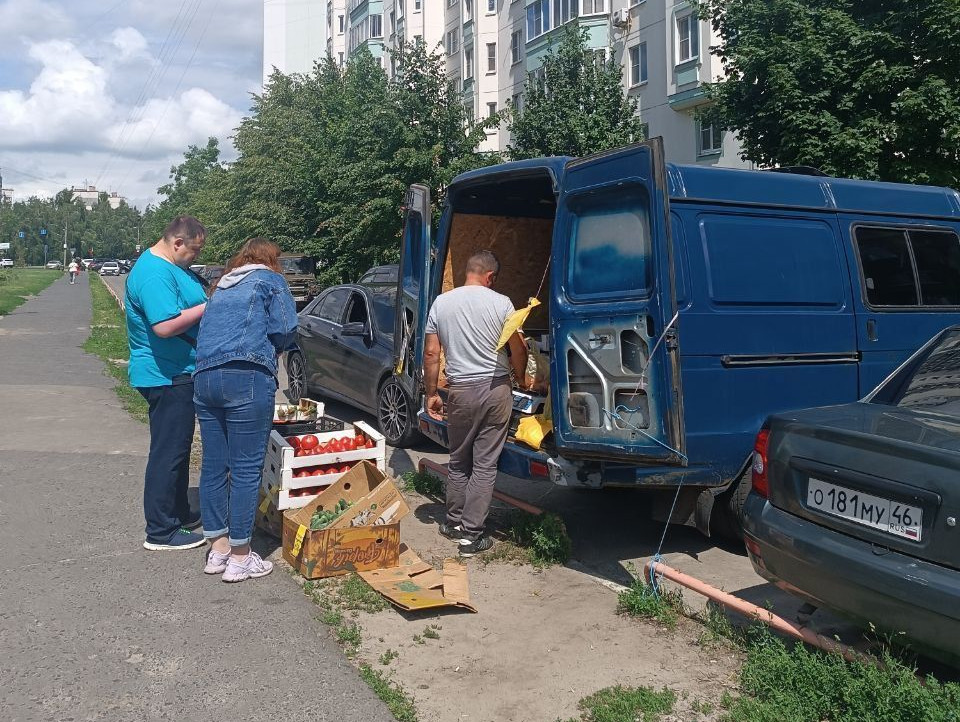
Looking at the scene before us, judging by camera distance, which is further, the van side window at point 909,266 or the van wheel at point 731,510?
the van side window at point 909,266

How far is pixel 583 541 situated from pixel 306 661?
104 inches

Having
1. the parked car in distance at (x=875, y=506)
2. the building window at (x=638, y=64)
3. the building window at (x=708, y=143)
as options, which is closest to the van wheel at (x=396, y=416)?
the parked car in distance at (x=875, y=506)

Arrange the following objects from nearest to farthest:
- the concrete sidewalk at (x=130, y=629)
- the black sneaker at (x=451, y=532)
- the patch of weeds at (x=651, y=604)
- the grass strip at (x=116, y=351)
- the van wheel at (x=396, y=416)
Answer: the concrete sidewalk at (x=130, y=629) → the patch of weeds at (x=651, y=604) → the black sneaker at (x=451, y=532) → the van wheel at (x=396, y=416) → the grass strip at (x=116, y=351)

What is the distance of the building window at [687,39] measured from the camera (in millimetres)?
28781

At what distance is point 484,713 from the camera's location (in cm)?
374

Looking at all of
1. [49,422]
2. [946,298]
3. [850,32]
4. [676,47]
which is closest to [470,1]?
[676,47]

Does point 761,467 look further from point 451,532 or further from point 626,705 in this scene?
point 451,532

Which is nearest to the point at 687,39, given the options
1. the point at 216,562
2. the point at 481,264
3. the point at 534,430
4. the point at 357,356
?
the point at 357,356

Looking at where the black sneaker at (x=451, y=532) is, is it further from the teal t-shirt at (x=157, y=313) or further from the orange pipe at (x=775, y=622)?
the teal t-shirt at (x=157, y=313)

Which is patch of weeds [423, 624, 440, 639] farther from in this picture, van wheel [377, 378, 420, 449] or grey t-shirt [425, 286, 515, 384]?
van wheel [377, 378, 420, 449]

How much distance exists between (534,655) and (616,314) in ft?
6.43

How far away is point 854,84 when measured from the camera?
41.5ft

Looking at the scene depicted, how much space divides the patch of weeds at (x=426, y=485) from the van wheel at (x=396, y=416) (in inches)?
54.5

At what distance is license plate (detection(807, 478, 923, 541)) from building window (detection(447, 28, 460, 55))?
44521 millimetres
